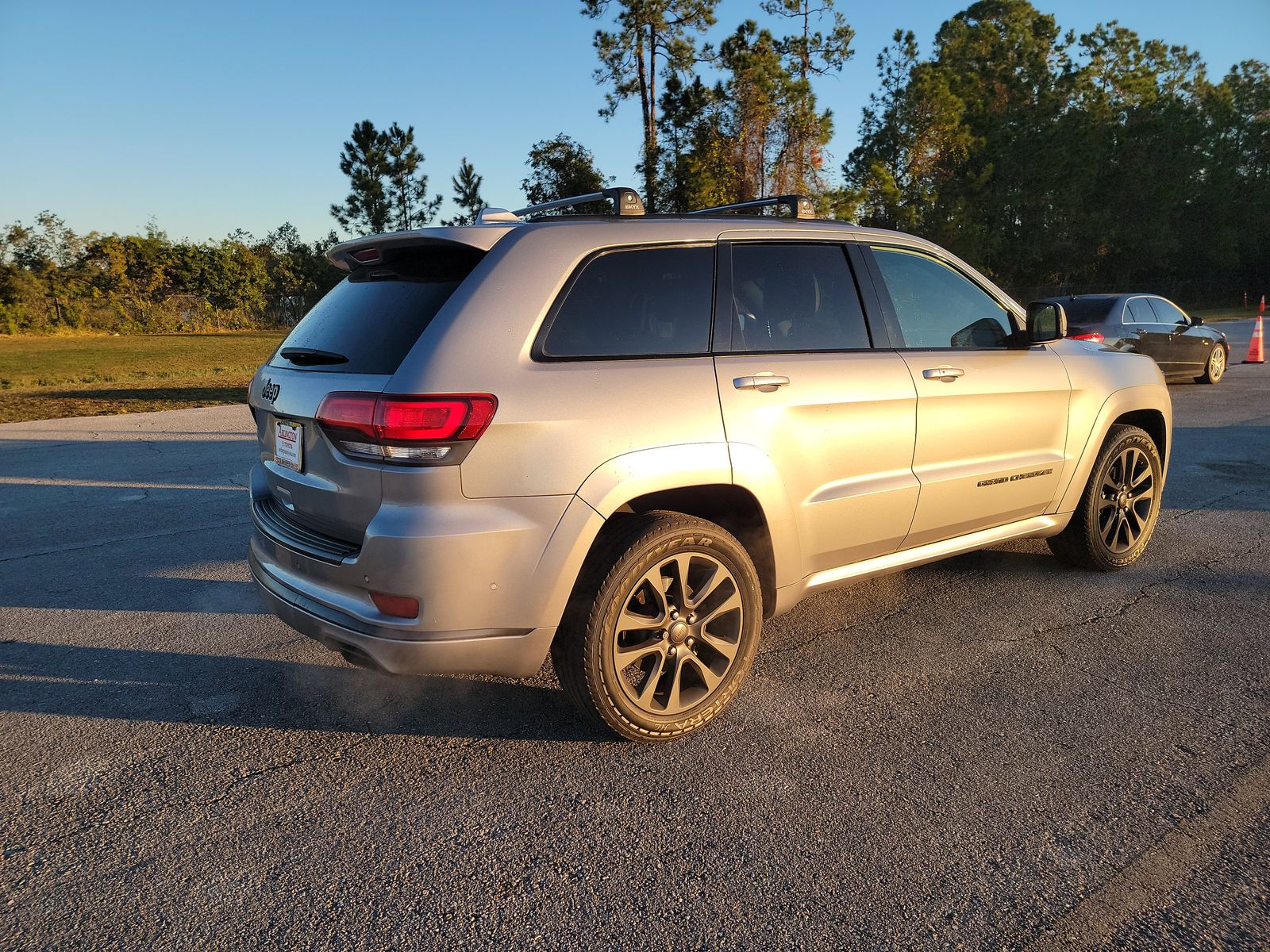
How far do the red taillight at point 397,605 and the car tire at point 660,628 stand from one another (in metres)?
0.53

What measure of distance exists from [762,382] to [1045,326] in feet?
6.16

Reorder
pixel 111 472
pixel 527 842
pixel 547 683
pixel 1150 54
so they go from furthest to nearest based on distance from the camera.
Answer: pixel 1150 54 → pixel 111 472 → pixel 547 683 → pixel 527 842

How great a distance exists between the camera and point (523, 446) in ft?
9.05

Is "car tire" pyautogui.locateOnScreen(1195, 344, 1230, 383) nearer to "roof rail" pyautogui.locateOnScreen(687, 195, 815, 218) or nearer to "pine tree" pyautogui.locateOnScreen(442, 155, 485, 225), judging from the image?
"roof rail" pyautogui.locateOnScreen(687, 195, 815, 218)

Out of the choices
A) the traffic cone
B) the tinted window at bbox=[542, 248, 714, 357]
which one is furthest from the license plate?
the traffic cone

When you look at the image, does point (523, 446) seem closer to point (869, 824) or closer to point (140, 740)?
point (869, 824)

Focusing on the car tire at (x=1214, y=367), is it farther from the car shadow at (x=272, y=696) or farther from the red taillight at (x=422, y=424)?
the red taillight at (x=422, y=424)

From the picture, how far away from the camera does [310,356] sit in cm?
321

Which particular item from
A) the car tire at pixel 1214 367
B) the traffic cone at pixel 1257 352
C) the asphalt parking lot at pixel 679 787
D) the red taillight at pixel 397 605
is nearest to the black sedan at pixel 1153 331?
the car tire at pixel 1214 367

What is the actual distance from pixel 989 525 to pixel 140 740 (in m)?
3.73

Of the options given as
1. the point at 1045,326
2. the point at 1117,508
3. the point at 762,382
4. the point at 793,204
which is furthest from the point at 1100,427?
the point at 762,382

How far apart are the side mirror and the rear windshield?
2.82m

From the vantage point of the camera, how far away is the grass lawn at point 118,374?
1360 cm

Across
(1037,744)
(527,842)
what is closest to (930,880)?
(1037,744)
